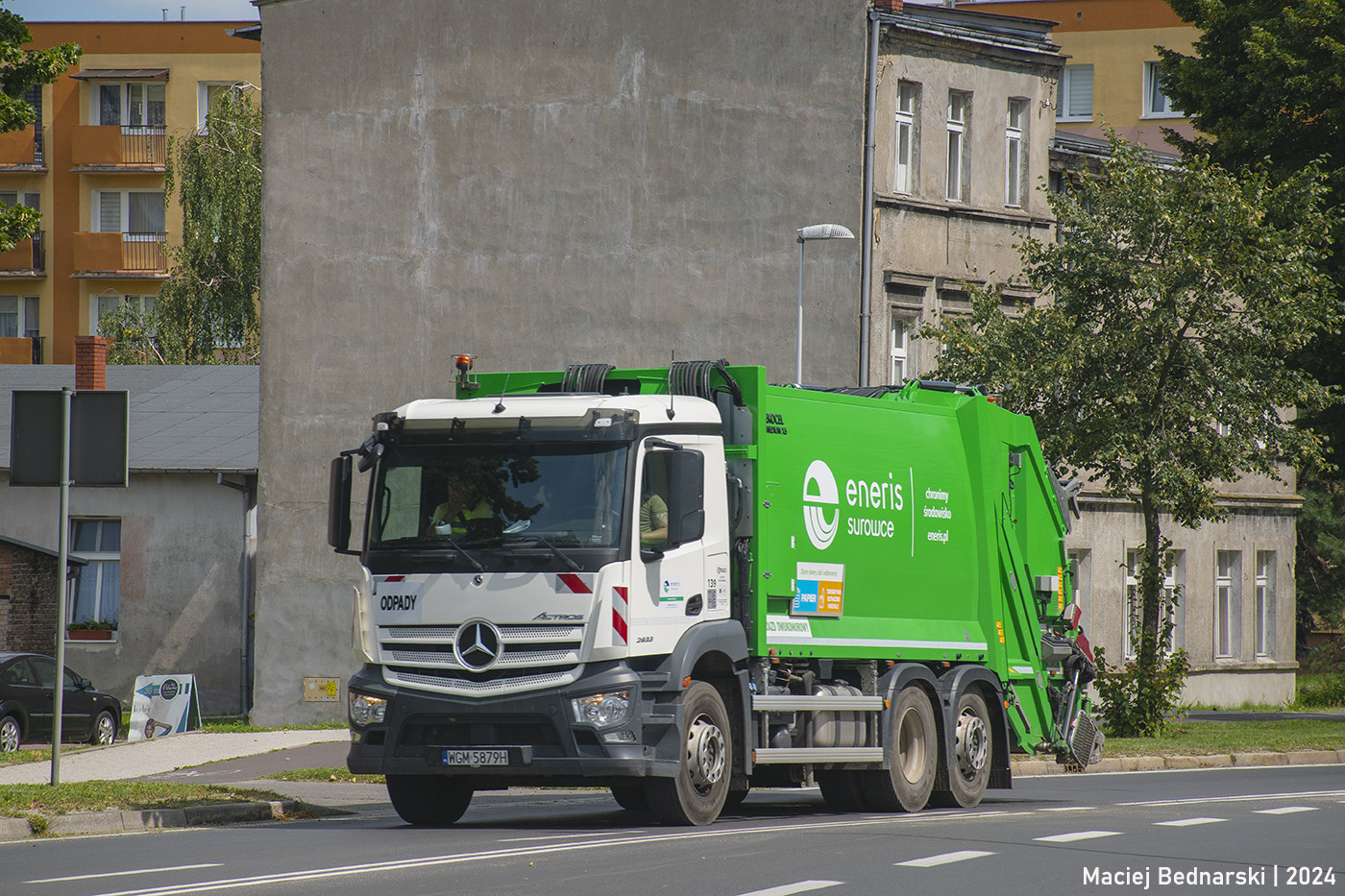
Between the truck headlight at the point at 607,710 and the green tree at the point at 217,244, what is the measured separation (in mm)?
36564

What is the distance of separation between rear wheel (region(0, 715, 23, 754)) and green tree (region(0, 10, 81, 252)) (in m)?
8.25

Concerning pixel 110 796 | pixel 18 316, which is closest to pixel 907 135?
pixel 110 796

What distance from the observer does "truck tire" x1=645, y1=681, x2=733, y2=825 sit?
1233 centimetres

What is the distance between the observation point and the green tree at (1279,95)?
27.8 metres

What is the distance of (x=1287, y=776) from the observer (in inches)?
780

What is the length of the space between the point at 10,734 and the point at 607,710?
1695 centimetres

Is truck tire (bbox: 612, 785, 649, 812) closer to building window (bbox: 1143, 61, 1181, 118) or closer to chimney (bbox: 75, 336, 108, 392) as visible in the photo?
chimney (bbox: 75, 336, 108, 392)

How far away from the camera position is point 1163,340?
2488 centimetres

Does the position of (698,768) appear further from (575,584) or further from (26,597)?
(26,597)

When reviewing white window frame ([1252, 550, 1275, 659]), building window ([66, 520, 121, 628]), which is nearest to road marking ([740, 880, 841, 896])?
building window ([66, 520, 121, 628])

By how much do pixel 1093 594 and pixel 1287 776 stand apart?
1455 centimetres

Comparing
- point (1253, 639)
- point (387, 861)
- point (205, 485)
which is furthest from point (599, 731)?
point (1253, 639)

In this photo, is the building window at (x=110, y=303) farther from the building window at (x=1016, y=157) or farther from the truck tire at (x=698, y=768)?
the truck tire at (x=698, y=768)

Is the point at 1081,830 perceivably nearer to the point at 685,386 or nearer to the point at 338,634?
the point at 685,386
